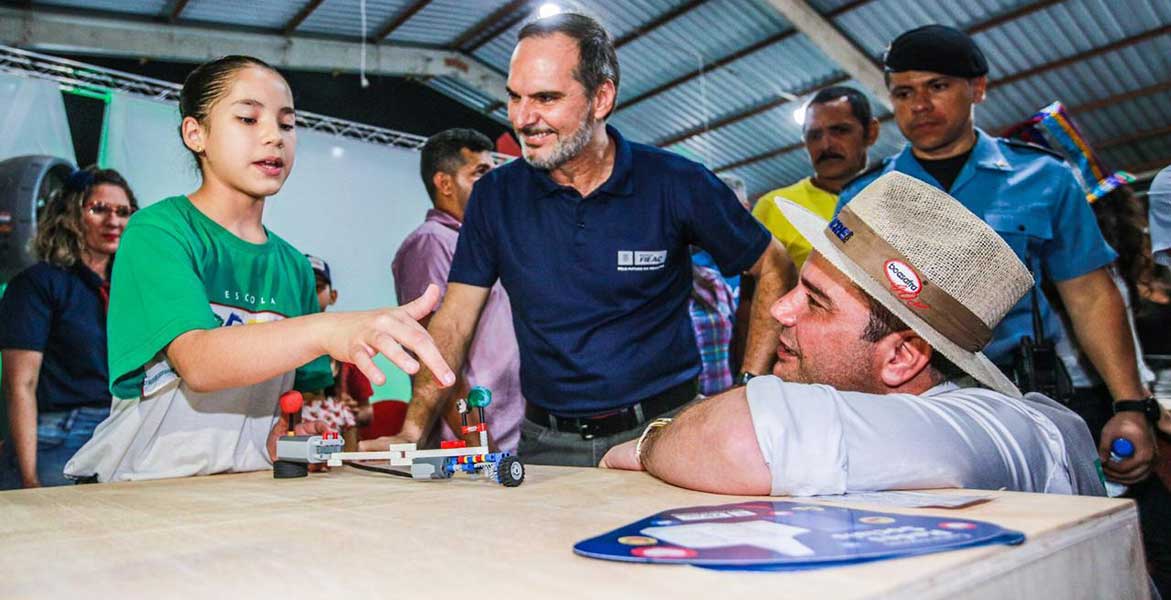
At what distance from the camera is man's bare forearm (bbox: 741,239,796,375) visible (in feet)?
7.39

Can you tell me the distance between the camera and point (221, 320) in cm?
176

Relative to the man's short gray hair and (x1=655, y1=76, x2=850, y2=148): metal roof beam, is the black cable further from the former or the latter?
(x1=655, y1=76, x2=850, y2=148): metal roof beam

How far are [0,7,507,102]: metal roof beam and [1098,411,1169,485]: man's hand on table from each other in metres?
7.05

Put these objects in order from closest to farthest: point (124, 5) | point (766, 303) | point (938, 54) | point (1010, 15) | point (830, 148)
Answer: point (766, 303) → point (938, 54) → point (830, 148) → point (124, 5) → point (1010, 15)

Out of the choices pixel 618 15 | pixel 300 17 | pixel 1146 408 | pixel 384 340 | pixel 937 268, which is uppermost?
pixel 618 15

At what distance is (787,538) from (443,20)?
922 cm

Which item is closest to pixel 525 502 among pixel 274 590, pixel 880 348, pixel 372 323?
pixel 372 323

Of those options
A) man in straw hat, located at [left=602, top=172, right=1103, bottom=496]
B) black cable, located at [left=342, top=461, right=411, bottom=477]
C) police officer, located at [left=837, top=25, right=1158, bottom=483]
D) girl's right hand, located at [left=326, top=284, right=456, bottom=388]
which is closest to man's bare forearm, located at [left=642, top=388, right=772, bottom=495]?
man in straw hat, located at [left=602, top=172, right=1103, bottom=496]

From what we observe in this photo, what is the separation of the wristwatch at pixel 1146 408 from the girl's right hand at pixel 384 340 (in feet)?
6.32

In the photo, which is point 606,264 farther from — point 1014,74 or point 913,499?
point 1014,74

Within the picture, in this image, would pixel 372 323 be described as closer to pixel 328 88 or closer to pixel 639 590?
pixel 639 590

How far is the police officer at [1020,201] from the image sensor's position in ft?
7.34

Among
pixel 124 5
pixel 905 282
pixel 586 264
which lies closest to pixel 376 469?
pixel 586 264

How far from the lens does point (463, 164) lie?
13.4 feet
